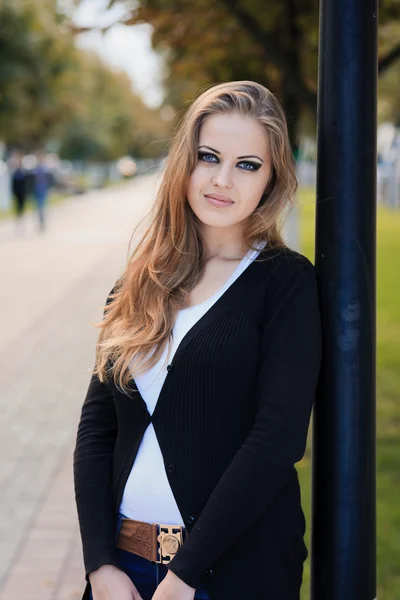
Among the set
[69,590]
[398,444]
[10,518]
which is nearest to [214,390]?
[69,590]

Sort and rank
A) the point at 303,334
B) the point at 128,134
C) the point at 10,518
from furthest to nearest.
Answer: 1. the point at 128,134
2. the point at 10,518
3. the point at 303,334

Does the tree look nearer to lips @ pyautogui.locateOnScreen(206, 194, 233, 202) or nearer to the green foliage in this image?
lips @ pyautogui.locateOnScreen(206, 194, 233, 202)

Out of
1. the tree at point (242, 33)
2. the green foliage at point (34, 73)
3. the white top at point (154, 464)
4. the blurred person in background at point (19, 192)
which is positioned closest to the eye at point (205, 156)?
the white top at point (154, 464)

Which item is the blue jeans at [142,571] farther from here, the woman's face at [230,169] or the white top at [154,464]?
the woman's face at [230,169]

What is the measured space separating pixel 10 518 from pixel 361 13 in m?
3.51

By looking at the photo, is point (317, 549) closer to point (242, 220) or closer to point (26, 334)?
point (242, 220)

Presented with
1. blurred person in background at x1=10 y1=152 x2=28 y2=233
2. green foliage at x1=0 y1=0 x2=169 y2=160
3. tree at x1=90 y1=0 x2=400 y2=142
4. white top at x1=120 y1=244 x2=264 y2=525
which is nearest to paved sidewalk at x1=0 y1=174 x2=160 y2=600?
white top at x1=120 y1=244 x2=264 y2=525

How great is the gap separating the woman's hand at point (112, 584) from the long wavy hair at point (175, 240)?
0.42 m

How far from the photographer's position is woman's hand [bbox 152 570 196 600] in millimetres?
1725

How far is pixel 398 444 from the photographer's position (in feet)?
18.5

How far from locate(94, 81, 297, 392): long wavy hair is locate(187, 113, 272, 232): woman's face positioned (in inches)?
0.7

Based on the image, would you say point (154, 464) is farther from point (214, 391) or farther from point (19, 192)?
point (19, 192)

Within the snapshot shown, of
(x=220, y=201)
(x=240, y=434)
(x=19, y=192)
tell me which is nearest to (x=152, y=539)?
(x=240, y=434)

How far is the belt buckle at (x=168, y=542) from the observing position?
72.6 inches
